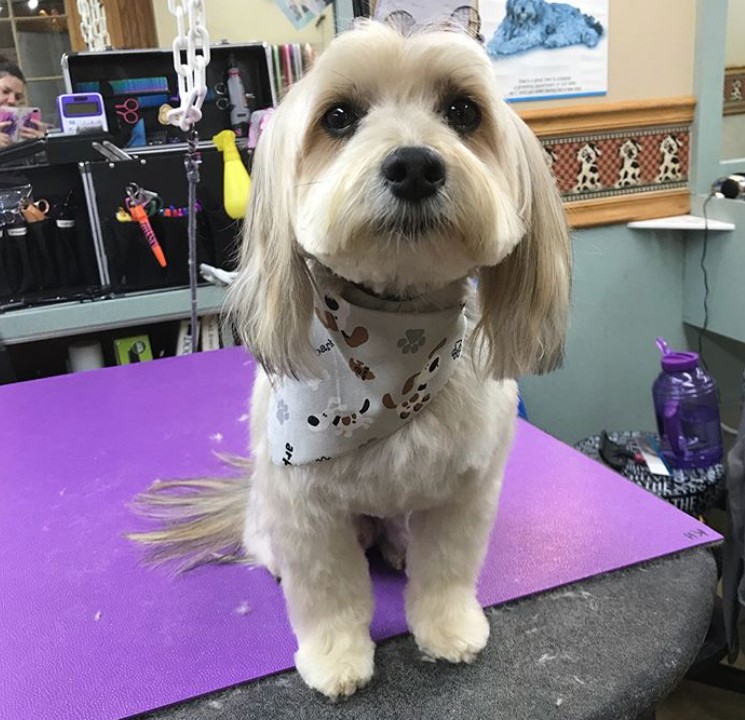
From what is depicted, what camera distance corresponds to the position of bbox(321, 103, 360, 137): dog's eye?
653 mm

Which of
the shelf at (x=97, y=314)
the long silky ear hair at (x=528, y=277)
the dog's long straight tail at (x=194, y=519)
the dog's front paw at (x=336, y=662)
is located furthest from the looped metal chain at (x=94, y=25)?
the dog's front paw at (x=336, y=662)

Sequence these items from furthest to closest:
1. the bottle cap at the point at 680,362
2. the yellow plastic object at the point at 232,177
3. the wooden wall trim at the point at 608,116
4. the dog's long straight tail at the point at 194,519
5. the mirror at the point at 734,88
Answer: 1. the mirror at the point at 734,88
2. the wooden wall trim at the point at 608,116
3. the bottle cap at the point at 680,362
4. the yellow plastic object at the point at 232,177
5. the dog's long straight tail at the point at 194,519

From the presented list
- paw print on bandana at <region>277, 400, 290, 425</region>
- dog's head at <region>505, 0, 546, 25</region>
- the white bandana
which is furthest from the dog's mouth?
dog's head at <region>505, 0, 546, 25</region>

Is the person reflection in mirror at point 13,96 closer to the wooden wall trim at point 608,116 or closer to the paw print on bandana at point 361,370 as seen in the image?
the wooden wall trim at point 608,116

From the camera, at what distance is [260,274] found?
70cm

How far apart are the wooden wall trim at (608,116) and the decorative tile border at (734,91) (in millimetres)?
108

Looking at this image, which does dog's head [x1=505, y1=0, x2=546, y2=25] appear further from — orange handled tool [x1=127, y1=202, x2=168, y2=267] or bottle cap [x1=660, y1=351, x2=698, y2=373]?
orange handled tool [x1=127, y1=202, x2=168, y2=267]

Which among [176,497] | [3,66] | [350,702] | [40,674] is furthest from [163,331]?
[350,702]

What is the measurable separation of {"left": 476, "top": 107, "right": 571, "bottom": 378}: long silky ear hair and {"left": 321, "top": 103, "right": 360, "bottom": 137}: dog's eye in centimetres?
14

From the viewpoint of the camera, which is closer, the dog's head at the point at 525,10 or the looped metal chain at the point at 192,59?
the looped metal chain at the point at 192,59

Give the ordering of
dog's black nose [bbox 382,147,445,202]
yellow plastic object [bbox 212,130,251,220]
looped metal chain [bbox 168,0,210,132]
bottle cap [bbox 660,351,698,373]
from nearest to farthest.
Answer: dog's black nose [bbox 382,147,445,202], looped metal chain [bbox 168,0,210,132], yellow plastic object [bbox 212,130,251,220], bottle cap [bbox 660,351,698,373]

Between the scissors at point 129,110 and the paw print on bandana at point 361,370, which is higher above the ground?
the scissors at point 129,110

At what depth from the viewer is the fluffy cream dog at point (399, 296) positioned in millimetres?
591

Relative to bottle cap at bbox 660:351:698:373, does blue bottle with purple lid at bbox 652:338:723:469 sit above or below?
below
